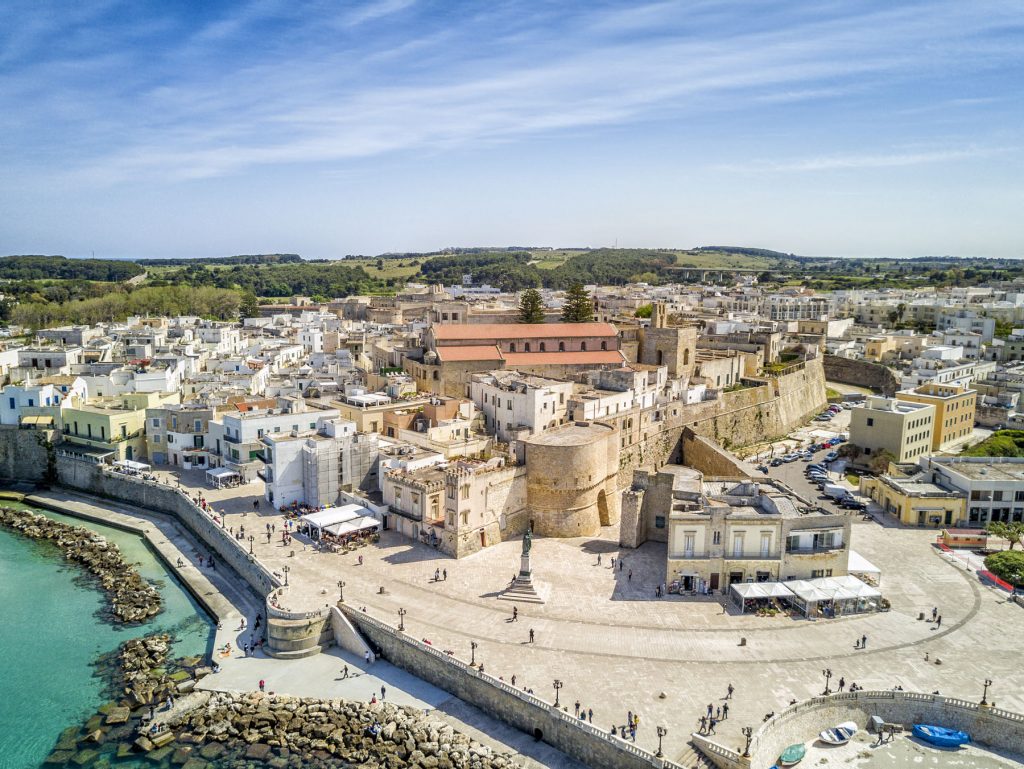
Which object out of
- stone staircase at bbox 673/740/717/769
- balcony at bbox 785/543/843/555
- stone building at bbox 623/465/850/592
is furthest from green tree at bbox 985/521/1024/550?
stone staircase at bbox 673/740/717/769

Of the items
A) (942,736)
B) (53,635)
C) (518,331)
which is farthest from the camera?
(518,331)

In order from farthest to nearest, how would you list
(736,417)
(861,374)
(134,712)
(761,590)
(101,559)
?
(861,374) → (736,417) → (101,559) → (761,590) → (134,712)

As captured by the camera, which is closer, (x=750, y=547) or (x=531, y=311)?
(x=750, y=547)

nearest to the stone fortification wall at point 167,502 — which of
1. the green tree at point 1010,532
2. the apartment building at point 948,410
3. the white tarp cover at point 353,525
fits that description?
the white tarp cover at point 353,525

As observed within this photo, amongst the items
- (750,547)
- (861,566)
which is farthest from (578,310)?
(861,566)

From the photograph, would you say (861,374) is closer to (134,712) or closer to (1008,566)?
(1008,566)

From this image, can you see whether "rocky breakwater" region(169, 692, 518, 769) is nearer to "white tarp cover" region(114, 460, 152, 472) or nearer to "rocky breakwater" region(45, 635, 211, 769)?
"rocky breakwater" region(45, 635, 211, 769)
